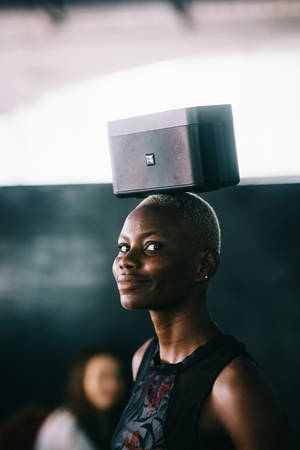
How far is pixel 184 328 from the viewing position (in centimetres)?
143

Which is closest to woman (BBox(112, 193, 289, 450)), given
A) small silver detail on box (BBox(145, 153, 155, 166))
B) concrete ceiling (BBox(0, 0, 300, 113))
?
small silver detail on box (BBox(145, 153, 155, 166))

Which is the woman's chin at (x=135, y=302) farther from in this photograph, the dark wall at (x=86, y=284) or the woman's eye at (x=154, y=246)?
the dark wall at (x=86, y=284)

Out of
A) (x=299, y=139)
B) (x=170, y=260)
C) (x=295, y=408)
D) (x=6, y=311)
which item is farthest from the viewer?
(x=6, y=311)

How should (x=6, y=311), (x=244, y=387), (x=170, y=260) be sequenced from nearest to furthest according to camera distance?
(x=244, y=387) → (x=170, y=260) → (x=6, y=311)

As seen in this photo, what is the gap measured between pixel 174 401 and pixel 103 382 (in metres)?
1.32

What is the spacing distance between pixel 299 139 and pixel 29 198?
4.27 ft

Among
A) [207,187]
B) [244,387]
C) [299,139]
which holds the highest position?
[299,139]

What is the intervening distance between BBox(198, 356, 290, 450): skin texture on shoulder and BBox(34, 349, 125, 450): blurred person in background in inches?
54.1

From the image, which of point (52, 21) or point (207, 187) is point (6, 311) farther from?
point (207, 187)

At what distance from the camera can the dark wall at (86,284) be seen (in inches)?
97.6

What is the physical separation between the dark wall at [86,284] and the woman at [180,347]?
3.44 ft

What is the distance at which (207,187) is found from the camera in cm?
140

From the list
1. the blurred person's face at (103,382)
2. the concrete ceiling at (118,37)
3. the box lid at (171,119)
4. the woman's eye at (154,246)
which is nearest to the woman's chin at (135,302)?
the woman's eye at (154,246)

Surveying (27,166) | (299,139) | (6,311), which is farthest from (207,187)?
(6,311)
